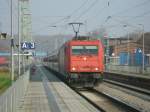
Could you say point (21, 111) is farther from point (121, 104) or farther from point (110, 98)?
point (110, 98)

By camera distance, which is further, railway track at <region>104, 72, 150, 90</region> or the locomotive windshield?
railway track at <region>104, 72, 150, 90</region>

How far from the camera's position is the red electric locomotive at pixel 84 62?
3300 cm

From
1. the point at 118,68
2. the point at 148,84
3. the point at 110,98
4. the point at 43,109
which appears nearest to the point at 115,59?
the point at 118,68

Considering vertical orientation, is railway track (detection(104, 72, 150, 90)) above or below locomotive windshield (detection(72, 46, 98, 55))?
below

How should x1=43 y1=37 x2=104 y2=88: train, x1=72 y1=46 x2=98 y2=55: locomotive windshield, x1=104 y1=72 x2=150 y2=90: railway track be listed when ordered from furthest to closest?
x1=104 y1=72 x2=150 y2=90: railway track, x1=72 y1=46 x2=98 y2=55: locomotive windshield, x1=43 y1=37 x2=104 y2=88: train

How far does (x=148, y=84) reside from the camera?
38.9m

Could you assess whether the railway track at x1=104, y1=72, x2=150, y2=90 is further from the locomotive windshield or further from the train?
the locomotive windshield

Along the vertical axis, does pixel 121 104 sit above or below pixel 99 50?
below

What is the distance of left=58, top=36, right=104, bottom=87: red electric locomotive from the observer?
3300 cm

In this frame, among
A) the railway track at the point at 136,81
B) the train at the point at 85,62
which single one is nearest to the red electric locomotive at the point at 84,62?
the train at the point at 85,62

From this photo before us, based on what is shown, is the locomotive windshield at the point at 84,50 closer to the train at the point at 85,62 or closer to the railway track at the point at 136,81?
the train at the point at 85,62

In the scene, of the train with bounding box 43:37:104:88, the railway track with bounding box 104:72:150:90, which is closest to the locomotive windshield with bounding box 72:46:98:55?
the train with bounding box 43:37:104:88

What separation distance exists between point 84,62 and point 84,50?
983 mm

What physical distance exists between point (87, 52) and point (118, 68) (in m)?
47.3
